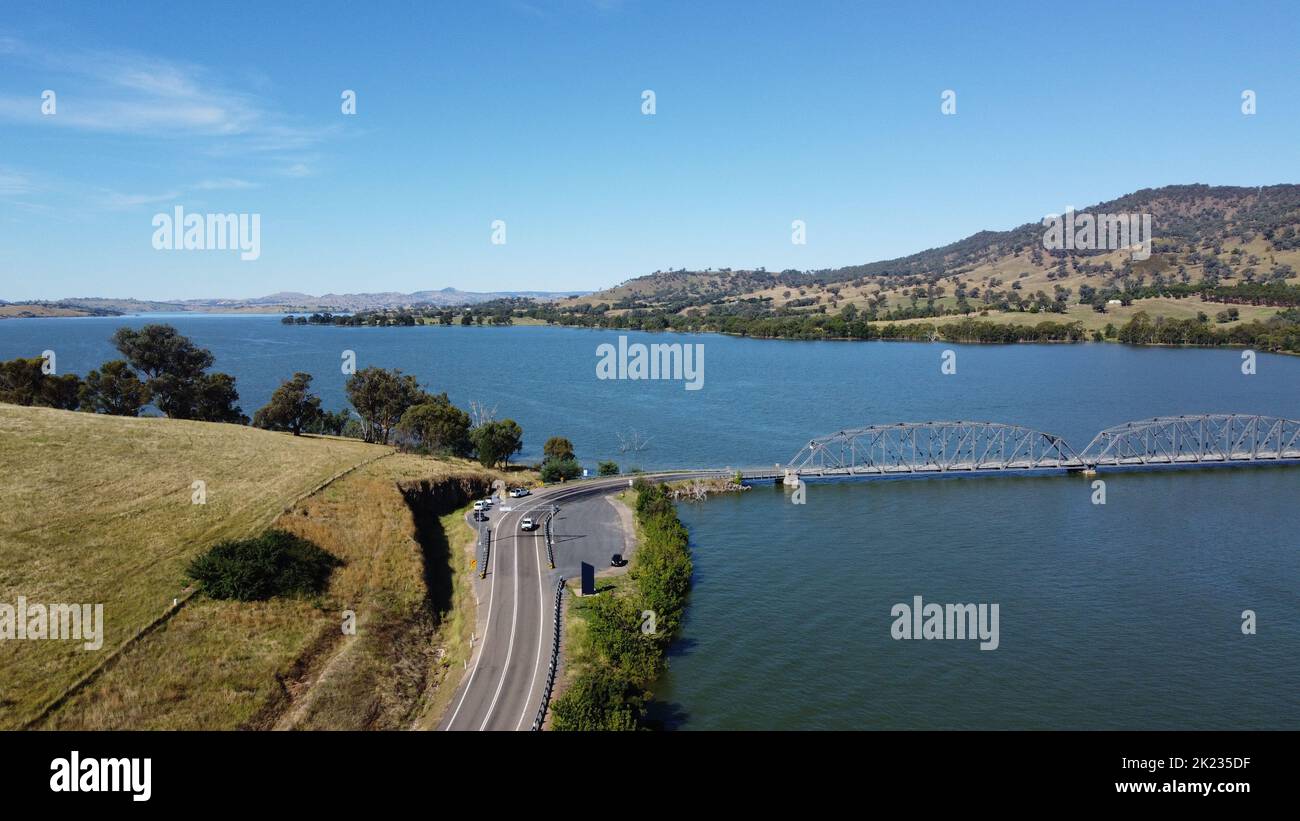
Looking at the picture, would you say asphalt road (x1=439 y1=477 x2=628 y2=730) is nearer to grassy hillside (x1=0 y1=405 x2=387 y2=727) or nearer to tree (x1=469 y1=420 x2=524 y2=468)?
tree (x1=469 y1=420 x2=524 y2=468)

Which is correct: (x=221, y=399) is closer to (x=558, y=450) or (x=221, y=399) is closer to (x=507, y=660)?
(x=558, y=450)

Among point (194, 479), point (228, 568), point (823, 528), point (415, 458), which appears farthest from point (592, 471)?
point (228, 568)

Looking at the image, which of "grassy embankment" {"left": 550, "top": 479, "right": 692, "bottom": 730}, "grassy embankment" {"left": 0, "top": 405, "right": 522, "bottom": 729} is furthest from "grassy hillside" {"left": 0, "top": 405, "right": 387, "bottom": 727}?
"grassy embankment" {"left": 550, "top": 479, "right": 692, "bottom": 730}

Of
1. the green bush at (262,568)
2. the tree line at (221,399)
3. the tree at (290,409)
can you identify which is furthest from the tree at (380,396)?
the green bush at (262,568)

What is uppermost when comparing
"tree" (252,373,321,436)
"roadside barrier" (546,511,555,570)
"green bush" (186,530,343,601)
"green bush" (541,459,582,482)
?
"tree" (252,373,321,436)

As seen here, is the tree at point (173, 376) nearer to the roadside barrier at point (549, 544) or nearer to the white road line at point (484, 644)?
the roadside barrier at point (549, 544)
